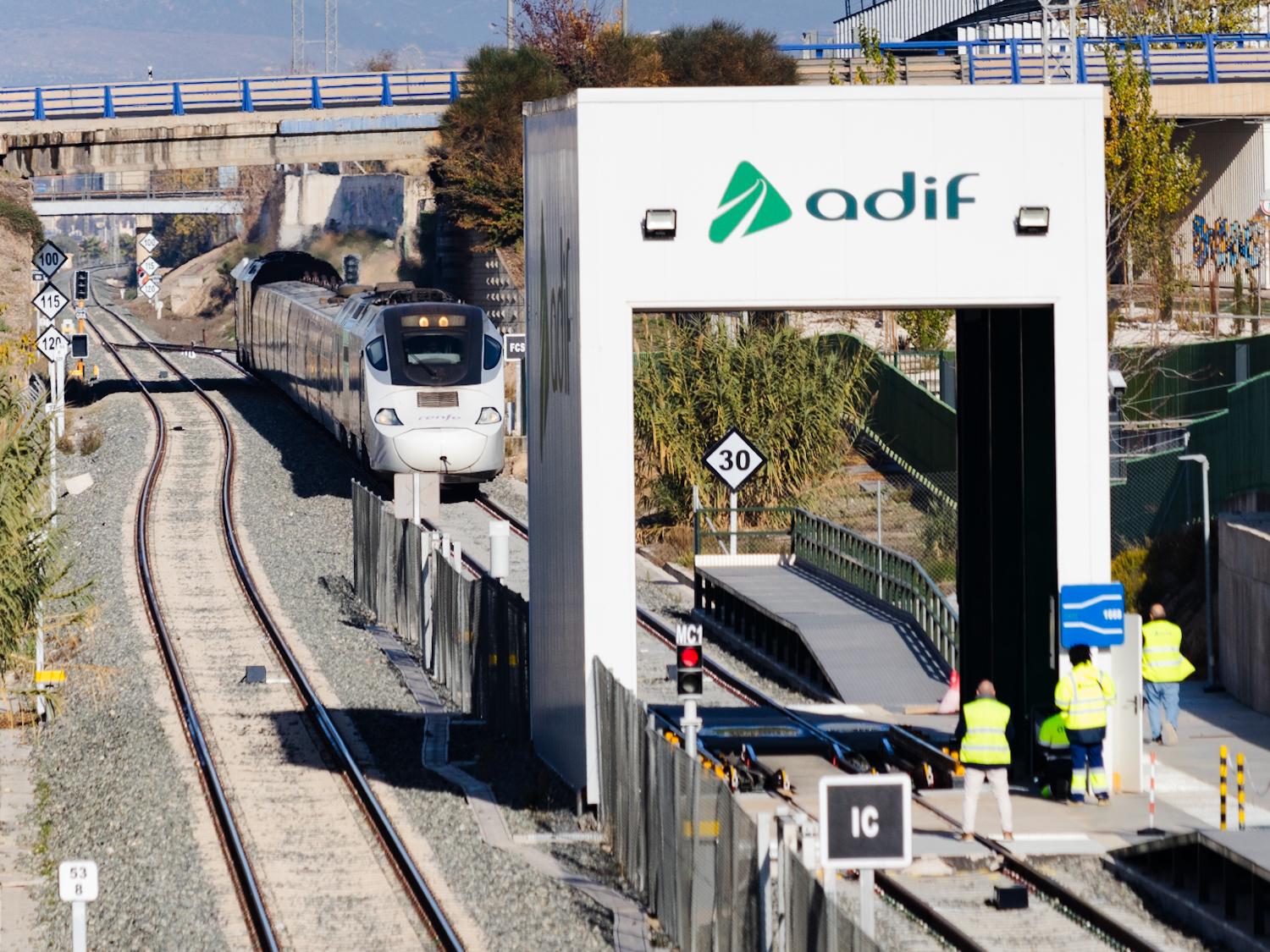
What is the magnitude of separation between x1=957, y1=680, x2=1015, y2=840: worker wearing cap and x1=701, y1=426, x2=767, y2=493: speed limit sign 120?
1426 cm

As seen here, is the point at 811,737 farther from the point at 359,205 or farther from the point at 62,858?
the point at 359,205

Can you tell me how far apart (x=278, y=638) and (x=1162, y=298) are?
25.1 m

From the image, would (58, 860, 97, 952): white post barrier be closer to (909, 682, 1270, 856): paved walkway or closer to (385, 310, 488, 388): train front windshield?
(909, 682, 1270, 856): paved walkway

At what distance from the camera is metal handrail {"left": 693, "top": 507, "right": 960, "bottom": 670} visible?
977 inches

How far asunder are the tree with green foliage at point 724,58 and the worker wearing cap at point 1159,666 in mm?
37325

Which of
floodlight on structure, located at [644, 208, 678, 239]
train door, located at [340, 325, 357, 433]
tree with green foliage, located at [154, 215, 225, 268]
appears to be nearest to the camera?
floodlight on structure, located at [644, 208, 678, 239]

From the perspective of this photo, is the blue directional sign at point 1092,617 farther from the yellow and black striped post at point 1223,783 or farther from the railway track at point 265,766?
the railway track at point 265,766

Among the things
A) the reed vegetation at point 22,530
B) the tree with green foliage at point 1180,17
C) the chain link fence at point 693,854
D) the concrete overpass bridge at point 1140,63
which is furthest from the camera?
the tree with green foliage at point 1180,17

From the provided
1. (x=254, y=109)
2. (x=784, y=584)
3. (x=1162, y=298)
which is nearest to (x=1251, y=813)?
(x=784, y=584)

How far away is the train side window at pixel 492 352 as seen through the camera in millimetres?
33750

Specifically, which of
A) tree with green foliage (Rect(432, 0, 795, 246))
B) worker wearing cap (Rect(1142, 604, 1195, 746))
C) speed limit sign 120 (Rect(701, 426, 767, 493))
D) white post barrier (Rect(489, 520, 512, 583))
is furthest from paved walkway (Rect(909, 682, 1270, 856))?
tree with green foliage (Rect(432, 0, 795, 246))

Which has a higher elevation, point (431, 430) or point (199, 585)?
point (431, 430)

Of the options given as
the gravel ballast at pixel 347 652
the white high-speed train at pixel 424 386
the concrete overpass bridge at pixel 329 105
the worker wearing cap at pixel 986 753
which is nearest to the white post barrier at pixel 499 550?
the gravel ballast at pixel 347 652

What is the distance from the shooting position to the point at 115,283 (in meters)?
128
